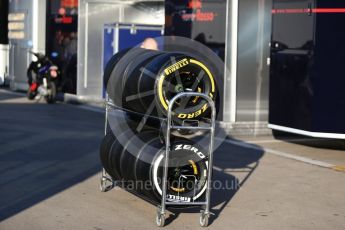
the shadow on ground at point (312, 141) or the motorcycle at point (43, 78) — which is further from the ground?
the motorcycle at point (43, 78)

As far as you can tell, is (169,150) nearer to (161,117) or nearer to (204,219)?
(161,117)

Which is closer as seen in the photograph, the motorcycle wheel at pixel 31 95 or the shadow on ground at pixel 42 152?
the shadow on ground at pixel 42 152

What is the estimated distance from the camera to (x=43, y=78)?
59.8ft

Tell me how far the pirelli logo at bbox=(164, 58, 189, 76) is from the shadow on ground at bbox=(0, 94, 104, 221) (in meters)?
2.12

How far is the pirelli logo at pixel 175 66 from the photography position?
6914mm

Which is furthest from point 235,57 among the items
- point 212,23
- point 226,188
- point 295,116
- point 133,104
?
point 133,104

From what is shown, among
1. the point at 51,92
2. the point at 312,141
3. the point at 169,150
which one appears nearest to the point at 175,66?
the point at 169,150

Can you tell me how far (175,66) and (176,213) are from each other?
158cm

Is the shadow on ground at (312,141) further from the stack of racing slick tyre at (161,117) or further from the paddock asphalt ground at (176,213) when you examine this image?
the stack of racing slick tyre at (161,117)

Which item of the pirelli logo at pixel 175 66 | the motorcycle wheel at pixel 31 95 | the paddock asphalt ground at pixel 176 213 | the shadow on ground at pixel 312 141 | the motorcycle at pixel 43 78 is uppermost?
the pirelli logo at pixel 175 66

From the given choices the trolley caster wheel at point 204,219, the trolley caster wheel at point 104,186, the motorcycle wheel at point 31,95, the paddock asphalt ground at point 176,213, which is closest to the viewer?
the trolley caster wheel at point 204,219

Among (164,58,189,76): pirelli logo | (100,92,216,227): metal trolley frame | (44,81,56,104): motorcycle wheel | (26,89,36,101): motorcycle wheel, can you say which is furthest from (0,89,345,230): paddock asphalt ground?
(26,89,36,101): motorcycle wheel

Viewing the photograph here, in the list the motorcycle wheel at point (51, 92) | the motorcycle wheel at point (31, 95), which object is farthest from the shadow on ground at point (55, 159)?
the motorcycle wheel at point (31, 95)

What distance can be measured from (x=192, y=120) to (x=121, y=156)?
38.2 inches
